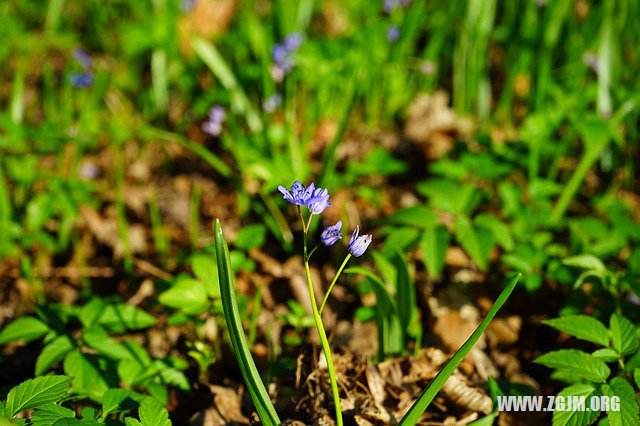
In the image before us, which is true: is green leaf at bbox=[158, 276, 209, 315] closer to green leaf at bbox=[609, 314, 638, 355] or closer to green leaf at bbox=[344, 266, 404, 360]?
green leaf at bbox=[344, 266, 404, 360]

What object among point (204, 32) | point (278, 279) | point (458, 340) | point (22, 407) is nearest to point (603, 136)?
point (458, 340)

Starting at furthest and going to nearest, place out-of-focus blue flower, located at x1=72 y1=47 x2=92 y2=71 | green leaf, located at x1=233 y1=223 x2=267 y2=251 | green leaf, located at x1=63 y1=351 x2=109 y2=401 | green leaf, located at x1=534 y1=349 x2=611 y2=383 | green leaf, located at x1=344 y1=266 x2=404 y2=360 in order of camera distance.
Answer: out-of-focus blue flower, located at x1=72 y1=47 x2=92 y2=71, green leaf, located at x1=233 y1=223 x2=267 y2=251, green leaf, located at x1=344 y1=266 x2=404 y2=360, green leaf, located at x1=63 y1=351 x2=109 y2=401, green leaf, located at x1=534 y1=349 x2=611 y2=383

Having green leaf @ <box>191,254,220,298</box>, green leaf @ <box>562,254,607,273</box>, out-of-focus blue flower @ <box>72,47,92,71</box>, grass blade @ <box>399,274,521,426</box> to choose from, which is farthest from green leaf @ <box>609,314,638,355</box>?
out-of-focus blue flower @ <box>72,47,92,71</box>

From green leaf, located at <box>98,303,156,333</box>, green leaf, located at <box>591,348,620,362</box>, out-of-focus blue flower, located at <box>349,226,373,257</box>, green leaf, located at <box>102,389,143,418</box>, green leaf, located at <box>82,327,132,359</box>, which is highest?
out-of-focus blue flower, located at <box>349,226,373,257</box>

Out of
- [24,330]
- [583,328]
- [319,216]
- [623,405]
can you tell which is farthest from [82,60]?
[623,405]

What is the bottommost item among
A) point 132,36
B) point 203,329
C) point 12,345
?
point 12,345

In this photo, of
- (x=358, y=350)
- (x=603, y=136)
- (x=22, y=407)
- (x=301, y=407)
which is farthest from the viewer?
(x=603, y=136)

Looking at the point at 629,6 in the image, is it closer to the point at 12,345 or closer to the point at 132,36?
the point at 132,36

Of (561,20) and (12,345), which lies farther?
(561,20)
